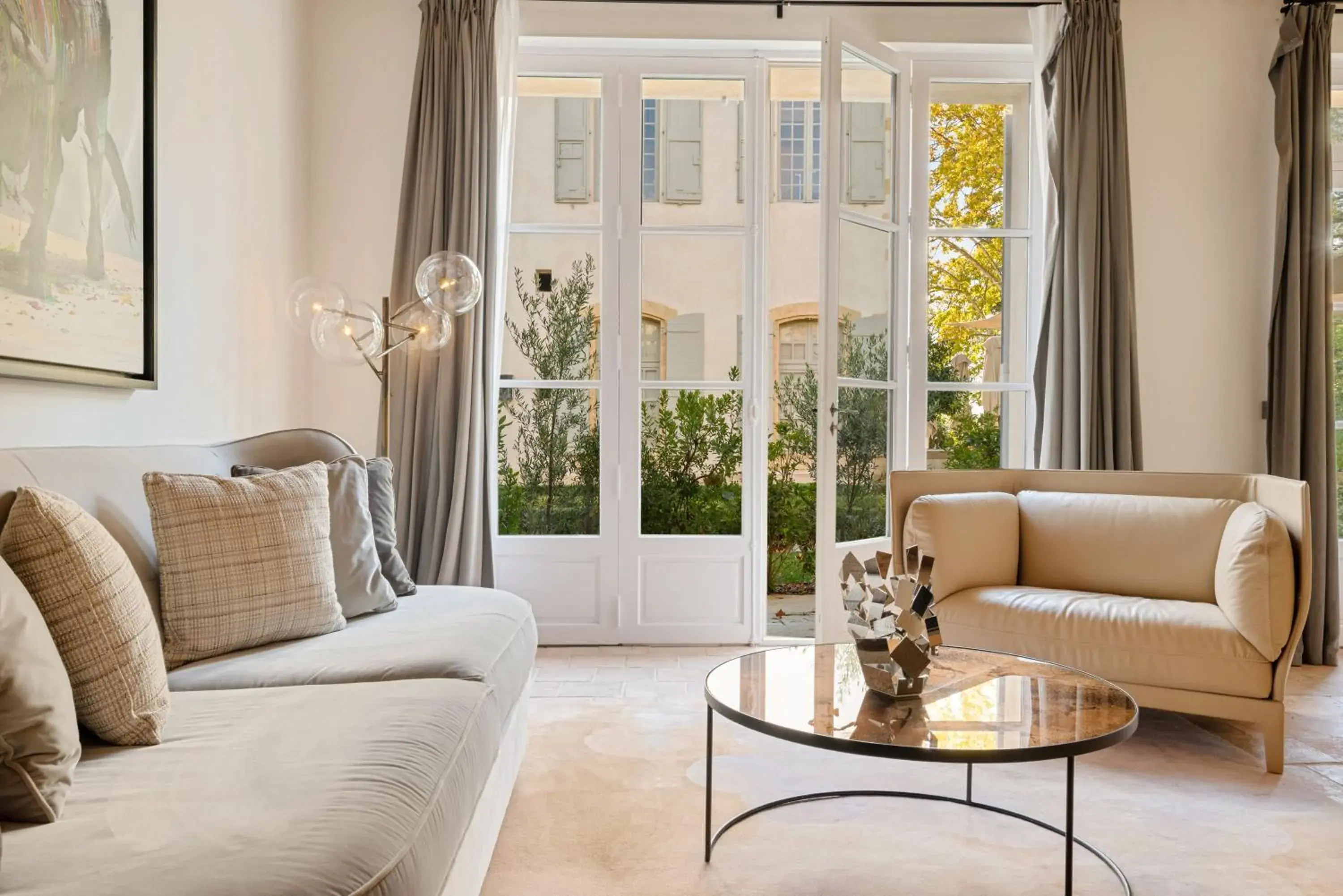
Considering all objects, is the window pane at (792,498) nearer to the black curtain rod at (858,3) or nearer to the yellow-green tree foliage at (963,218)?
the yellow-green tree foliage at (963,218)

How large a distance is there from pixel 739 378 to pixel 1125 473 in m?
1.54

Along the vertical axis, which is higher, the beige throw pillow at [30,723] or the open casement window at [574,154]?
the open casement window at [574,154]

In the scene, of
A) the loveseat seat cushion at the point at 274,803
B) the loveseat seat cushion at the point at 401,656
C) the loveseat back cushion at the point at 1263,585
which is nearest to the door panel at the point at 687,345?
the loveseat seat cushion at the point at 401,656

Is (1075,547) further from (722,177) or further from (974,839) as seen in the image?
(722,177)

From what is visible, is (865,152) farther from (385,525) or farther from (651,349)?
(385,525)

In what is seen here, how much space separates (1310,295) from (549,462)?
3.17 meters

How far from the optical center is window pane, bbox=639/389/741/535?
158 inches

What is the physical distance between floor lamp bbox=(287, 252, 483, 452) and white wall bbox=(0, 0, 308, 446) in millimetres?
236

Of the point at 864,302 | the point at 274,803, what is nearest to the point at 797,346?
the point at 864,302

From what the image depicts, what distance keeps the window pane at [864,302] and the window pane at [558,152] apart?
3.51 feet

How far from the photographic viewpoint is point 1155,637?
8.39 ft

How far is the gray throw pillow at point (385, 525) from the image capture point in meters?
2.55

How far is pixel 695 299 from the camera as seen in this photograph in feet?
13.1

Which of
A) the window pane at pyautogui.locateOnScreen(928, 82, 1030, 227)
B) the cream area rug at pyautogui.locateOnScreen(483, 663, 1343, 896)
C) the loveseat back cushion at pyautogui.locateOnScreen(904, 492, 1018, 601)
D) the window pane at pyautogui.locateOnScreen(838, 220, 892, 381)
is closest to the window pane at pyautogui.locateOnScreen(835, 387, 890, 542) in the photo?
the window pane at pyautogui.locateOnScreen(838, 220, 892, 381)
